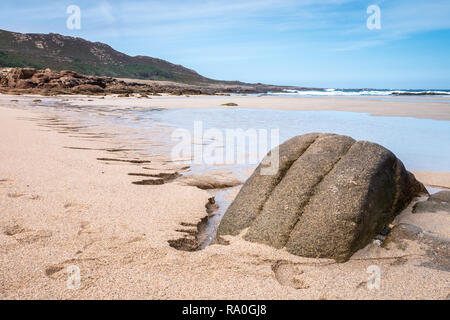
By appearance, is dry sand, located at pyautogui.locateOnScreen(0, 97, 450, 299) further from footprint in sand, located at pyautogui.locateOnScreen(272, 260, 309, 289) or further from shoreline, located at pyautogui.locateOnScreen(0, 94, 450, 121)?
shoreline, located at pyautogui.locateOnScreen(0, 94, 450, 121)

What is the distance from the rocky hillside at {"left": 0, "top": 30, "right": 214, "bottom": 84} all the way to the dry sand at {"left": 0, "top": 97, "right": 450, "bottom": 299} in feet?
291

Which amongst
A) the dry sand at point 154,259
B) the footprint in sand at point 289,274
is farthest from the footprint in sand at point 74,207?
the footprint in sand at point 289,274

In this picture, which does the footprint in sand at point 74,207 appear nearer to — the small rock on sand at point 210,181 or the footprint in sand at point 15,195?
the footprint in sand at point 15,195

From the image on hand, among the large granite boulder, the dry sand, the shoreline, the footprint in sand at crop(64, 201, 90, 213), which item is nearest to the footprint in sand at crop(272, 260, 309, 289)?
the dry sand

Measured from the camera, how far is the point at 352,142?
3836 millimetres

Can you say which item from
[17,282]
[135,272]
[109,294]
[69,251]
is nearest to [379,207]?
[135,272]

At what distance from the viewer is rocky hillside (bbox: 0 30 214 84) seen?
88.3m

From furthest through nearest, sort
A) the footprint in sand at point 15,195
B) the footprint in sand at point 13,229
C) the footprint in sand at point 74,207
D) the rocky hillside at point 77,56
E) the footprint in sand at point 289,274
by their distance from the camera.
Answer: the rocky hillside at point 77,56 → the footprint in sand at point 15,195 → the footprint in sand at point 74,207 → the footprint in sand at point 13,229 → the footprint in sand at point 289,274

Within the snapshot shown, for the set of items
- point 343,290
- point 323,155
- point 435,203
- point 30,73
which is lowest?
point 343,290

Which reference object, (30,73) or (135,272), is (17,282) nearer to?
(135,272)

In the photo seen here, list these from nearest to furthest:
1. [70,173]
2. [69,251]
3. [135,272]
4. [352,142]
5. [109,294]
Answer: [109,294], [135,272], [69,251], [352,142], [70,173]

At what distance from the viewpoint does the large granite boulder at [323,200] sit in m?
2.93

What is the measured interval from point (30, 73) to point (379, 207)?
44.8 metres

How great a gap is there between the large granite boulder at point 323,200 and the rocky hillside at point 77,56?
89.7m
